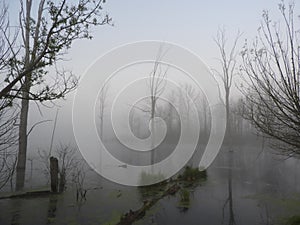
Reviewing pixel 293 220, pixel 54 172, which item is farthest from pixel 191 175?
pixel 54 172

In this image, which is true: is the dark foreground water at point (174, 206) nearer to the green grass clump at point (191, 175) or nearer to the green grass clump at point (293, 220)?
the green grass clump at point (293, 220)

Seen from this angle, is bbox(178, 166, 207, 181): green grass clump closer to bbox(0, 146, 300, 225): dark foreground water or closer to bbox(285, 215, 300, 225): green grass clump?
bbox(0, 146, 300, 225): dark foreground water

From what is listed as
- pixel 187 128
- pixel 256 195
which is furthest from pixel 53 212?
pixel 187 128

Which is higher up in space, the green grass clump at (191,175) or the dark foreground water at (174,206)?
the green grass clump at (191,175)

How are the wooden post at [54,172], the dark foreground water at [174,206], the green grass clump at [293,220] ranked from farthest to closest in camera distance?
the wooden post at [54,172] → the dark foreground water at [174,206] → the green grass clump at [293,220]

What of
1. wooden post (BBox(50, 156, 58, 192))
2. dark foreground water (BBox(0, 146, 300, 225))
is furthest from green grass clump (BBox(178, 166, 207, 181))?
wooden post (BBox(50, 156, 58, 192))

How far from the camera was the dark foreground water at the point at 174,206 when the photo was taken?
215 inches

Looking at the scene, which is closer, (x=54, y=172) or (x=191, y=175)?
(x=54, y=172)

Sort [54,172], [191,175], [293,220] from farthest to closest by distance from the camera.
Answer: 1. [191,175]
2. [54,172]
3. [293,220]

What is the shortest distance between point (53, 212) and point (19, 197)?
1.98 meters

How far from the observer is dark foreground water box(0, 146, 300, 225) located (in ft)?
18.0

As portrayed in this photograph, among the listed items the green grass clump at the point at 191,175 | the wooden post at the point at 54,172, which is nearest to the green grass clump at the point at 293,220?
the green grass clump at the point at 191,175

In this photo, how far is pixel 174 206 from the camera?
6.57 meters

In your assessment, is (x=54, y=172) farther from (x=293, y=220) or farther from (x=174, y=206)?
(x=293, y=220)
